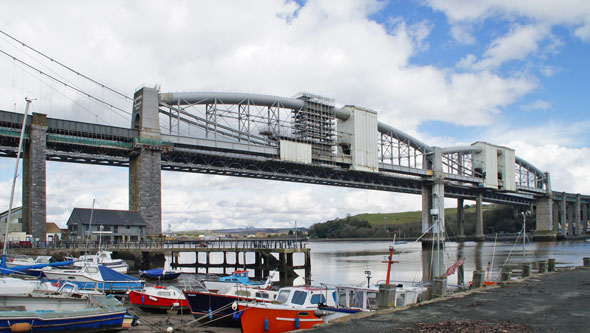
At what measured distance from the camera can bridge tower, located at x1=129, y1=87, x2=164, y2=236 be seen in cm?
6550

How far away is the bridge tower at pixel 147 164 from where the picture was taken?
65500mm

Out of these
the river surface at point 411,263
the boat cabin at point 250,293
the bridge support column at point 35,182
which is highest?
the bridge support column at point 35,182

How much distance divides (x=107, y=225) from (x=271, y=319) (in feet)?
146

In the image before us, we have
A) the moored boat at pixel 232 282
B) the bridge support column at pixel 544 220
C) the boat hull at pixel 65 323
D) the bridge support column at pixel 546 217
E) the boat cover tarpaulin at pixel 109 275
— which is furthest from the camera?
the bridge support column at pixel 546 217

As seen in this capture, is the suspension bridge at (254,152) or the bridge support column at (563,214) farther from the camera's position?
the bridge support column at (563,214)

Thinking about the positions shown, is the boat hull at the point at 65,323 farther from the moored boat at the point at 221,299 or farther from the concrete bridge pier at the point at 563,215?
the concrete bridge pier at the point at 563,215

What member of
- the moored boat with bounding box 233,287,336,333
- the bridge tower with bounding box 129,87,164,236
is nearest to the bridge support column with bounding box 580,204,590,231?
the bridge tower with bounding box 129,87,164,236

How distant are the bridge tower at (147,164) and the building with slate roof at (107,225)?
2.34 meters

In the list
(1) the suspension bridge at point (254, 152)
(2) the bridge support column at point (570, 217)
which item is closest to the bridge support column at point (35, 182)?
(1) the suspension bridge at point (254, 152)

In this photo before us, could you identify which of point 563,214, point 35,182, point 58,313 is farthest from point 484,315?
point 563,214

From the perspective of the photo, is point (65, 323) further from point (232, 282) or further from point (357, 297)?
point (232, 282)

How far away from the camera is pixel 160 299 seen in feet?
90.8

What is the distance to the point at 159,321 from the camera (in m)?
24.2

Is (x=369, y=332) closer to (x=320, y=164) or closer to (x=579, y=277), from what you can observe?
(x=579, y=277)
